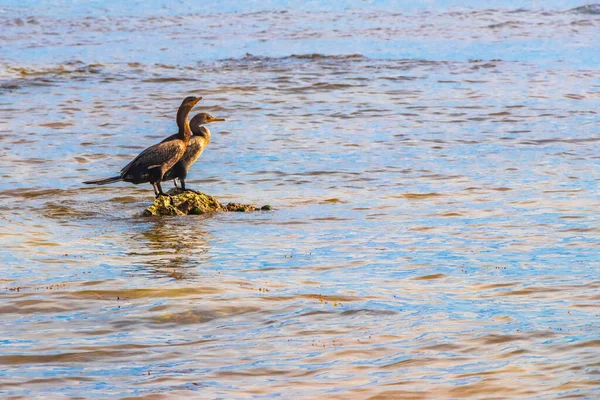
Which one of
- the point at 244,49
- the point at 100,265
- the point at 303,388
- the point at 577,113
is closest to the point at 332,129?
the point at 577,113

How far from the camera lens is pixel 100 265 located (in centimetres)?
986

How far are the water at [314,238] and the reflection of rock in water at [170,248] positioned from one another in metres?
0.05

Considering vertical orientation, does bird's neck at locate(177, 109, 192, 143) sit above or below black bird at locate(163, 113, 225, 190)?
above

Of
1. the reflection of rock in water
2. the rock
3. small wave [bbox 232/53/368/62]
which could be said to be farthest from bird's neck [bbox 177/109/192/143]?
small wave [bbox 232/53/368/62]

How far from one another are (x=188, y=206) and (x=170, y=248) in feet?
6.28

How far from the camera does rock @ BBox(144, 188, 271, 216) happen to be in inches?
498

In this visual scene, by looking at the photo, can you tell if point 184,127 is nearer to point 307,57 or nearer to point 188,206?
point 188,206

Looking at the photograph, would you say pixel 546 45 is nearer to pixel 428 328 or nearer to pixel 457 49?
pixel 457 49

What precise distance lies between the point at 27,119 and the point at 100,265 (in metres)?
12.7

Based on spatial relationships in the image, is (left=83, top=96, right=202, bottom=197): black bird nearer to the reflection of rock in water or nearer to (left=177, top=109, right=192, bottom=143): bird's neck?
(left=177, top=109, right=192, bottom=143): bird's neck

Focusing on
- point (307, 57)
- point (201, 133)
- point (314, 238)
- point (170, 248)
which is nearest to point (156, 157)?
point (201, 133)

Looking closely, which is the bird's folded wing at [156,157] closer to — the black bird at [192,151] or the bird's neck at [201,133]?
the black bird at [192,151]

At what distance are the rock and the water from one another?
0.91 feet

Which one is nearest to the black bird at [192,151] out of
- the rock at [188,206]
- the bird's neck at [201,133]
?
the bird's neck at [201,133]
